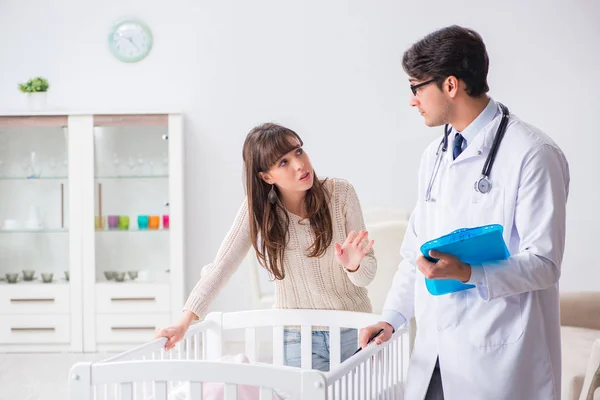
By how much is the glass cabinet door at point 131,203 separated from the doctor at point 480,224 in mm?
3327

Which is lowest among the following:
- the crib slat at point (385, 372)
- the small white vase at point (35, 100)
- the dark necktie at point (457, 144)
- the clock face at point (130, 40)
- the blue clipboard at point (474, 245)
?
the crib slat at point (385, 372)

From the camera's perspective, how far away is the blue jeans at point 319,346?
94.7 inches

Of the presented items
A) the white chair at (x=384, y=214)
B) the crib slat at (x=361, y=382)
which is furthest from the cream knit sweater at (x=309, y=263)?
the white chair at (x=384, y=214)

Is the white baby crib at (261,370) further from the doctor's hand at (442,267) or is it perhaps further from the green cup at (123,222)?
the green cup at (123,222)

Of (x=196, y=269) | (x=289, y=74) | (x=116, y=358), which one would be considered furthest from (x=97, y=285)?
(x=116, y=358)

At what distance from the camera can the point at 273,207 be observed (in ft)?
7.79

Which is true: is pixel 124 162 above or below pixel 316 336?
above

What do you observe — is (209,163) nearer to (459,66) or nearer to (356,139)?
(356,139)

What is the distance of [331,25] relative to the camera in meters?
5.00

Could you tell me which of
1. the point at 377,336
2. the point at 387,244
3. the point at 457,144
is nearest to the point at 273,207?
the point at 377,336

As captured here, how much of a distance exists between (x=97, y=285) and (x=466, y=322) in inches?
141

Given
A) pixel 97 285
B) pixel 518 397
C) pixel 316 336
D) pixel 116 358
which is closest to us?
pixel 518 397

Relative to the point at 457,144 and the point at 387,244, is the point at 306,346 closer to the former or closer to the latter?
the point at 457,144

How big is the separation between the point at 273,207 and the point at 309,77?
2.78 m
